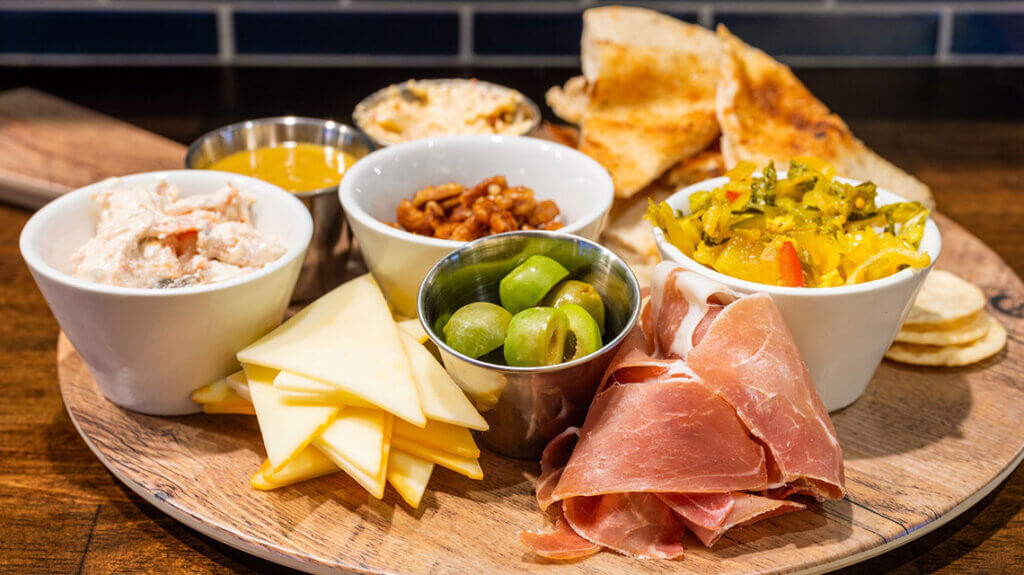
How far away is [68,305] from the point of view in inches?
72.1

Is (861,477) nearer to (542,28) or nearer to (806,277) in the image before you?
(806,277)

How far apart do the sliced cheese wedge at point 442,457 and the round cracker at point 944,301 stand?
3.49 ft

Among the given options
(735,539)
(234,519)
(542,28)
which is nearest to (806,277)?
(735,539)

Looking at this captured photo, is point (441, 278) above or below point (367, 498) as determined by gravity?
above

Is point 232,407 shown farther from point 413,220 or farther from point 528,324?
point 528,324

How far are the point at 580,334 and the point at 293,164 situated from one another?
1195 millimetres

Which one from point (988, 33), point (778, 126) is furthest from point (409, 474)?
point (988, 33)

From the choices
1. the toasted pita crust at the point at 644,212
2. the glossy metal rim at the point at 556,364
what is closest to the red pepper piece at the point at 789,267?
the glossy metal rim at the point at 556,364

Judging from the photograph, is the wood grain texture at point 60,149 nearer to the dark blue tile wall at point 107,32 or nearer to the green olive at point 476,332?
the dark blue tile wall at point 107,32

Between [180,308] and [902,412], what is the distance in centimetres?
155

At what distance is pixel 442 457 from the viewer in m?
1.81

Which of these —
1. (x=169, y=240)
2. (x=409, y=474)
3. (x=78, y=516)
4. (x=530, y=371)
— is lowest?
(x=78, y=516)

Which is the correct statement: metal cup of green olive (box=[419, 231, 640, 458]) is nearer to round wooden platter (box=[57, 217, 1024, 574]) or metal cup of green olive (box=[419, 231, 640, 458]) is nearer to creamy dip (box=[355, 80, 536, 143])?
round wooden platter (box=[57, 217, 1024, 574])

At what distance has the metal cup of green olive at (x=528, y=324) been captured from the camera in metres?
1.73
